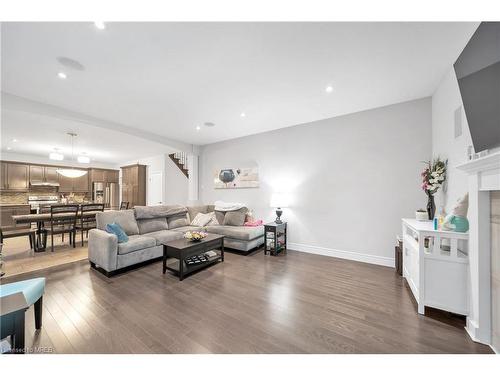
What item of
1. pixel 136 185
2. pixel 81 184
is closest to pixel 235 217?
pixel 136 185

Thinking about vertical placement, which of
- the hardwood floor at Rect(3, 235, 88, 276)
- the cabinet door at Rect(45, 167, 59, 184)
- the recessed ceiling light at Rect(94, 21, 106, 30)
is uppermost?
the recessed ceiling light at Rect(94, 21, 106, 30)

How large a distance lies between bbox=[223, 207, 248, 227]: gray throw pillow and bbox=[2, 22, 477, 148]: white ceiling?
2.25 metres

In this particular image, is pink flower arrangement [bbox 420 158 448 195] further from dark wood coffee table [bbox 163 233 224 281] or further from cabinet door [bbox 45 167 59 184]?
cabinet door [bbox 45 167 59 184]

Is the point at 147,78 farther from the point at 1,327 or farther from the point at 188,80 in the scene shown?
the point at 1,327

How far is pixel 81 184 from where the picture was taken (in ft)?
24.4

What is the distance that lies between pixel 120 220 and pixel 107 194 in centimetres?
599

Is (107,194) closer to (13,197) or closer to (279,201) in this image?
(13,197)

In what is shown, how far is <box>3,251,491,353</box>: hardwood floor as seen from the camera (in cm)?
147

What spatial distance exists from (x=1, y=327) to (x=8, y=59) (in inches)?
103

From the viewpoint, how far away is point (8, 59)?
6.52ft

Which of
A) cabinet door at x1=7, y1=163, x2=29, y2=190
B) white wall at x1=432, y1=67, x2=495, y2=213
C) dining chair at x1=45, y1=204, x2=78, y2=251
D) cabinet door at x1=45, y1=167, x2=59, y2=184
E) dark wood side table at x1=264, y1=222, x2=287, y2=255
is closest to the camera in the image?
white wall at x1=432, y1=67, x2=495, y2=213

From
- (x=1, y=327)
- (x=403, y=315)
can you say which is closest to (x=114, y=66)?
(x=1, y=327)

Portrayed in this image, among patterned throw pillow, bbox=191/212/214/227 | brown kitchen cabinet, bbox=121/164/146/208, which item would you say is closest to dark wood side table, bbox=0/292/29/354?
patterned throw pillow, bbox=191/212/214/227
